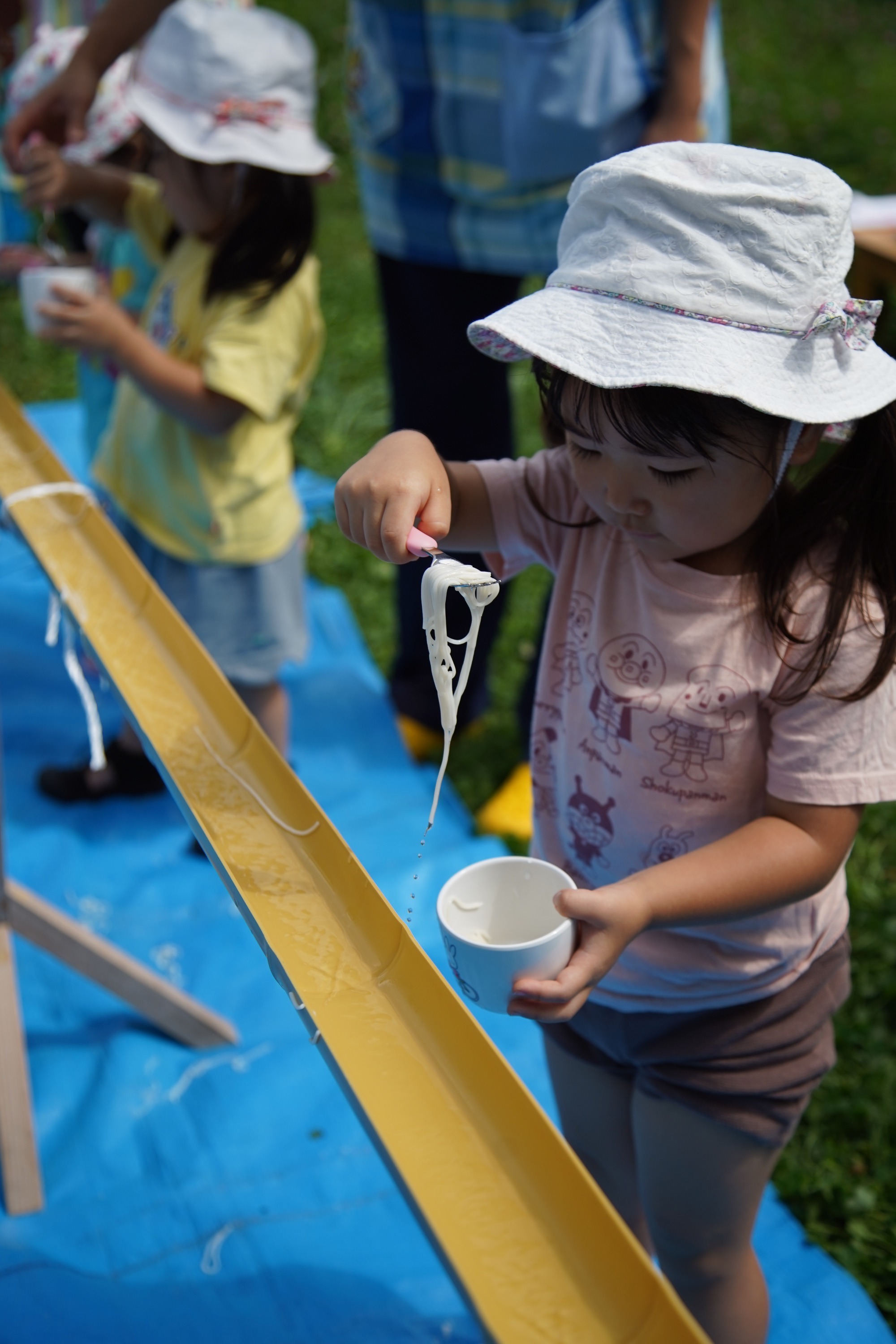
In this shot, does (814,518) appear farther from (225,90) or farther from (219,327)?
(225,90)

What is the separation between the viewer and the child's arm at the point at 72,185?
8.75ft

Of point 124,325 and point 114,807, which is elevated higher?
point 124,325

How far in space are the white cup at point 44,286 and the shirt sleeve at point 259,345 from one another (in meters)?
0.26

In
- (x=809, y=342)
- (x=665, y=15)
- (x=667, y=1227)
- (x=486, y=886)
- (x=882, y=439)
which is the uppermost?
(x=665, y=15)

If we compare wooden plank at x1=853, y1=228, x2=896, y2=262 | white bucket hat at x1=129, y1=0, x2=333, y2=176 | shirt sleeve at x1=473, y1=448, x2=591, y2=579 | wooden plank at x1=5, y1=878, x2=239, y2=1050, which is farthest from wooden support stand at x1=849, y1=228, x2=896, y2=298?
wooden plank at x1=5, y1=878, x2=239, y2=1050

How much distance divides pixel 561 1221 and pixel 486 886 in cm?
42

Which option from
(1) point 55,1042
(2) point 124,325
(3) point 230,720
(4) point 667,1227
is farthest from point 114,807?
(4) point 667,1227

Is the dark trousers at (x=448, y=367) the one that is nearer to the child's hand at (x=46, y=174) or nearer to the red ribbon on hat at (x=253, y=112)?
the red ribbon on hat at (x=253, y=112)

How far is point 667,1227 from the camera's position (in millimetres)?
1516

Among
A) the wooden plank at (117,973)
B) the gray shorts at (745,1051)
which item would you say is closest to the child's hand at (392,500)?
the gray shorts at (745,1051)

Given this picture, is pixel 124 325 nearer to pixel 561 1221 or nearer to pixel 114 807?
pixel 114 807

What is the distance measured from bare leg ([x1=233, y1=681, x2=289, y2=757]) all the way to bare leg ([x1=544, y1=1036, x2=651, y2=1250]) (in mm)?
1289

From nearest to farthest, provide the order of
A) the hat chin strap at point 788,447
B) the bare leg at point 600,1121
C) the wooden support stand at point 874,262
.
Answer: the hat chin strap at point 788,447 < the bare leg at point 600,1121 < the wooden support stand at point 874,262

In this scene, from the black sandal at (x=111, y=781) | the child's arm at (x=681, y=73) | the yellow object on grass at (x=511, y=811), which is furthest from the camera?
the black sandal at (x=111, y=781)
